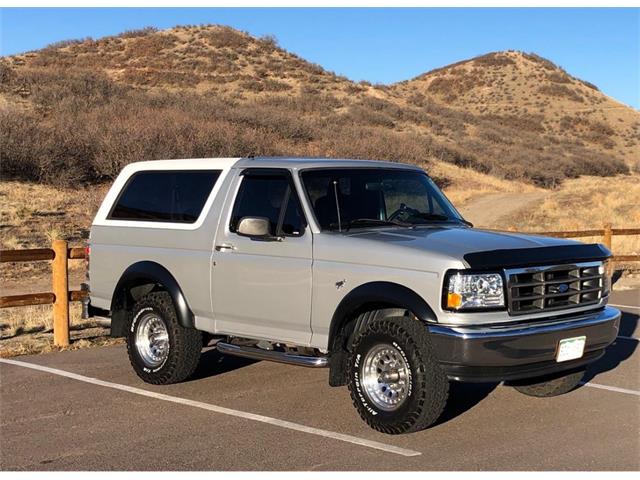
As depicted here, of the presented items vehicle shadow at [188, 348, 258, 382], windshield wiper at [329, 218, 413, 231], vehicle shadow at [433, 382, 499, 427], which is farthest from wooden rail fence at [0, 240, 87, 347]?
vehicle shadow at [433, 382, 499, 427]

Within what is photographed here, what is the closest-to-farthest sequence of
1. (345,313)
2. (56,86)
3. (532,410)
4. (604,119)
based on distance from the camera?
(345,313), (532,410), (56,86), (604,119)

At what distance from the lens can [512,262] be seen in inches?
239

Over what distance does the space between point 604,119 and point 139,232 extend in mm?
87076

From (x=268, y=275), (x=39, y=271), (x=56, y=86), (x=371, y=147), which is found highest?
(x=56, y=86)

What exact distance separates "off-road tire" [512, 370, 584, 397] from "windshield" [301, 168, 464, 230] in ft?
5.37

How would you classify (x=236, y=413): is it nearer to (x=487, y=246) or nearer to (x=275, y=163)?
(x=275, y=163)

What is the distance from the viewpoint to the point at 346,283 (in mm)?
6461

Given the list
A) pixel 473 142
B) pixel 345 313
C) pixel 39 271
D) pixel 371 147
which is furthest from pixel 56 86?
pixel 345 313

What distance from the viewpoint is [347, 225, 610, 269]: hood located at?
6.02 metres

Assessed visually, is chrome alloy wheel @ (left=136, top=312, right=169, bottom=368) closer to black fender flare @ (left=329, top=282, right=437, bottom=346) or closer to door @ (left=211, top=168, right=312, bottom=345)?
door @ (left=211, top=168, right=312, bottom=345)

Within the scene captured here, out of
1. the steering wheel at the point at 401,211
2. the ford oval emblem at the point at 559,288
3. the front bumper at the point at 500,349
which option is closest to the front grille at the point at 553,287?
the ford oval emblem at the point at 559,288

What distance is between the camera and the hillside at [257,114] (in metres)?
29.3

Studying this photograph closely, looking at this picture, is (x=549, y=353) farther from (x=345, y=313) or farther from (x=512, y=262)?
(x=345, y=313)

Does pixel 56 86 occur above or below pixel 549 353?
above
